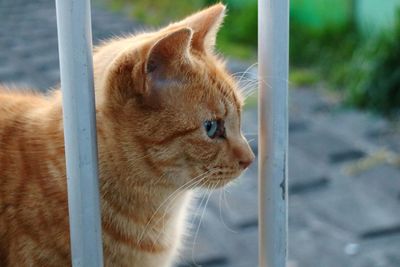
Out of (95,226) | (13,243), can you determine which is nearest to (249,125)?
(13,243)

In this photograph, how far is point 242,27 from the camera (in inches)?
210

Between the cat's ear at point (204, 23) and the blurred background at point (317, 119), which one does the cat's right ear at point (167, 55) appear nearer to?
the cat's ear at point (204, 23)

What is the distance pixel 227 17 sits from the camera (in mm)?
5629

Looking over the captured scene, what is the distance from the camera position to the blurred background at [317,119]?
293cm

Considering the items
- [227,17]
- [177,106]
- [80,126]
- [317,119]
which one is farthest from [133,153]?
[227,17]

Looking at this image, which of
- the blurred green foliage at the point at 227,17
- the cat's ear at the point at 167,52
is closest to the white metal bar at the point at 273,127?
the cat's ear at the point at 167,52

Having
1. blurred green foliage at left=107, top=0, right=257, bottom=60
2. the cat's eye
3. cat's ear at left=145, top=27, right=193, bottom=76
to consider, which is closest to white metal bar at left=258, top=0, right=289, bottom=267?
cat's ear at left=145, top=27, right=193, bottom=76

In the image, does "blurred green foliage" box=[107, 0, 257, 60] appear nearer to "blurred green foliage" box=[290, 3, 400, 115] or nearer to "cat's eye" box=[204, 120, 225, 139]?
"blurred green foliage" box=[290, 3, 400, 115]

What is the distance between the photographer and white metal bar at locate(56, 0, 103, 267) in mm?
1083

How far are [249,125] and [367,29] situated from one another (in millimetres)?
1288

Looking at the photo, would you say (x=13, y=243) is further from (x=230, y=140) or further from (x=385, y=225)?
(x=385, y=225)

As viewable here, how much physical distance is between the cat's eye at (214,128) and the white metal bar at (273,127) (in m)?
0.36

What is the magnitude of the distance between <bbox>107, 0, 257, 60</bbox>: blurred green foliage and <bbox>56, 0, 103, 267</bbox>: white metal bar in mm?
3831

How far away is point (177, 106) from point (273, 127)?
1.31 ft
